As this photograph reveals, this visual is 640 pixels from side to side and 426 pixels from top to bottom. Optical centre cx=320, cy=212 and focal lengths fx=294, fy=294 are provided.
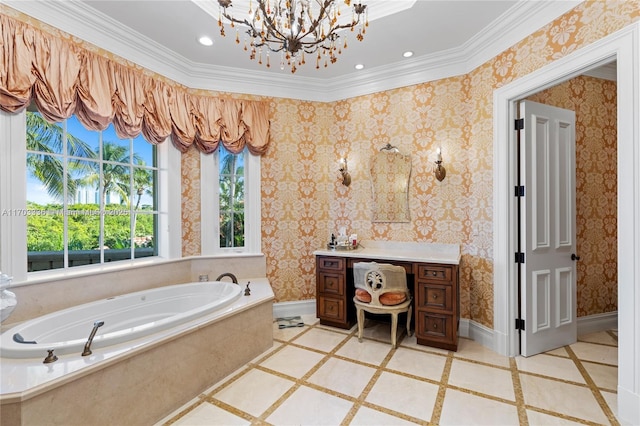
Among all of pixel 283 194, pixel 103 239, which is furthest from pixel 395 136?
pixel 103 239

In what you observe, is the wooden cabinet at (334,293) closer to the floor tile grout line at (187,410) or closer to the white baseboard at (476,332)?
the white baseboard at (476,332)

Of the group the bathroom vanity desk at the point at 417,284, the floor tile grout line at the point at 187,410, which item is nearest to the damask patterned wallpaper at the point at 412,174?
the bathroom vanity desk at the point at 417,284

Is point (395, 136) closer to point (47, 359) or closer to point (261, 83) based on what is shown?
point (261, 83)

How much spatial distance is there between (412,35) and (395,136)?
40.4 inches

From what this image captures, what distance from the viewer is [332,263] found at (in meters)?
3.25

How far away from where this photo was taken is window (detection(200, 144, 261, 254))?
3438 mm

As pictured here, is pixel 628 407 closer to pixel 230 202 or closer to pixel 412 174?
pixel 412 174

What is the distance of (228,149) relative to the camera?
11.1 feet

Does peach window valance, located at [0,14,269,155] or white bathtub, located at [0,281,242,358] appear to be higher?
peach window valance, located at [0,14,269,155]

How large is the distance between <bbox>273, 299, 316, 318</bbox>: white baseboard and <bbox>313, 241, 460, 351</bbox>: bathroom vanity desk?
0.39 meters

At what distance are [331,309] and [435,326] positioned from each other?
1.09 m

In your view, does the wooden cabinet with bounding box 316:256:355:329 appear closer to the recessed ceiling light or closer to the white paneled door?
the white paneled door

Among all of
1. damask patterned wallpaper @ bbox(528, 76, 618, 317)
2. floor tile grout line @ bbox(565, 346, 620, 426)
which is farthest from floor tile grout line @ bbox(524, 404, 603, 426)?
damask patterned wallpaper @ bbox(528, 76, 618, 317)

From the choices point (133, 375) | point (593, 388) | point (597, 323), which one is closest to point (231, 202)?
point (133, 375)
